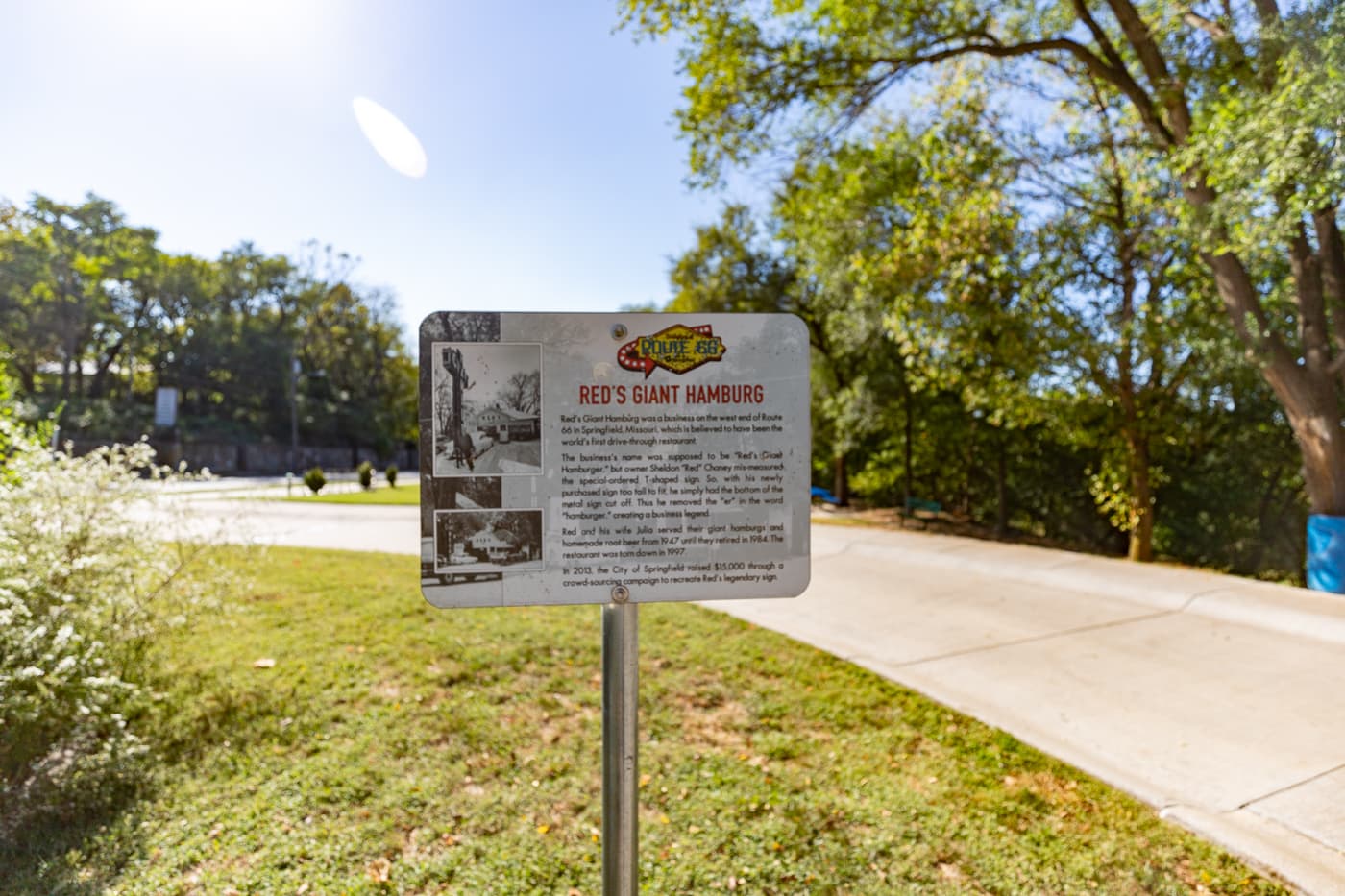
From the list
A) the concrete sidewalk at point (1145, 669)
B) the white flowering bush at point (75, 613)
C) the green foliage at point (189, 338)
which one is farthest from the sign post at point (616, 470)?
the green foliage at point (189, 338)

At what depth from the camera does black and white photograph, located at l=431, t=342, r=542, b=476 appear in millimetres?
1982

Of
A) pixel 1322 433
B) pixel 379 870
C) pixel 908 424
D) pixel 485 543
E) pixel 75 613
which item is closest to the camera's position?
pixel 485 543

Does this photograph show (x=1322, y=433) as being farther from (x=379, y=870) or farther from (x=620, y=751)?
(x=379, y=870)

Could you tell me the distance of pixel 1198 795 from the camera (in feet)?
10.9

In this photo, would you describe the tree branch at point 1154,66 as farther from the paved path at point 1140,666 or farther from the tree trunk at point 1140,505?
the paved path at point 1140,666

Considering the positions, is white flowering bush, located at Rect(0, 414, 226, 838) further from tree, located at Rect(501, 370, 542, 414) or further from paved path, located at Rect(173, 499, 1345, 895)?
tree, located at Rect(501, 370, 542, 414)

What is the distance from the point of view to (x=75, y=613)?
141 inches

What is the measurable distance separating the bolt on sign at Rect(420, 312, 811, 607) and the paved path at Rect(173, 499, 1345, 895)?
2.55 m

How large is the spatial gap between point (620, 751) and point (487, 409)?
1.07 meters

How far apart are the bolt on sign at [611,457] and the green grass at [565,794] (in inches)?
57.6

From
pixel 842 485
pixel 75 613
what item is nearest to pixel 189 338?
pixel 842 485

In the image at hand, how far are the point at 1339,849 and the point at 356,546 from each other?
12.0 metres

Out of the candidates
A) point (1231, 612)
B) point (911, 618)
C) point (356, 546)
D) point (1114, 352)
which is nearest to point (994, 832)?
point (911, 618)

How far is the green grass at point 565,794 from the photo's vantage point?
109 inches
